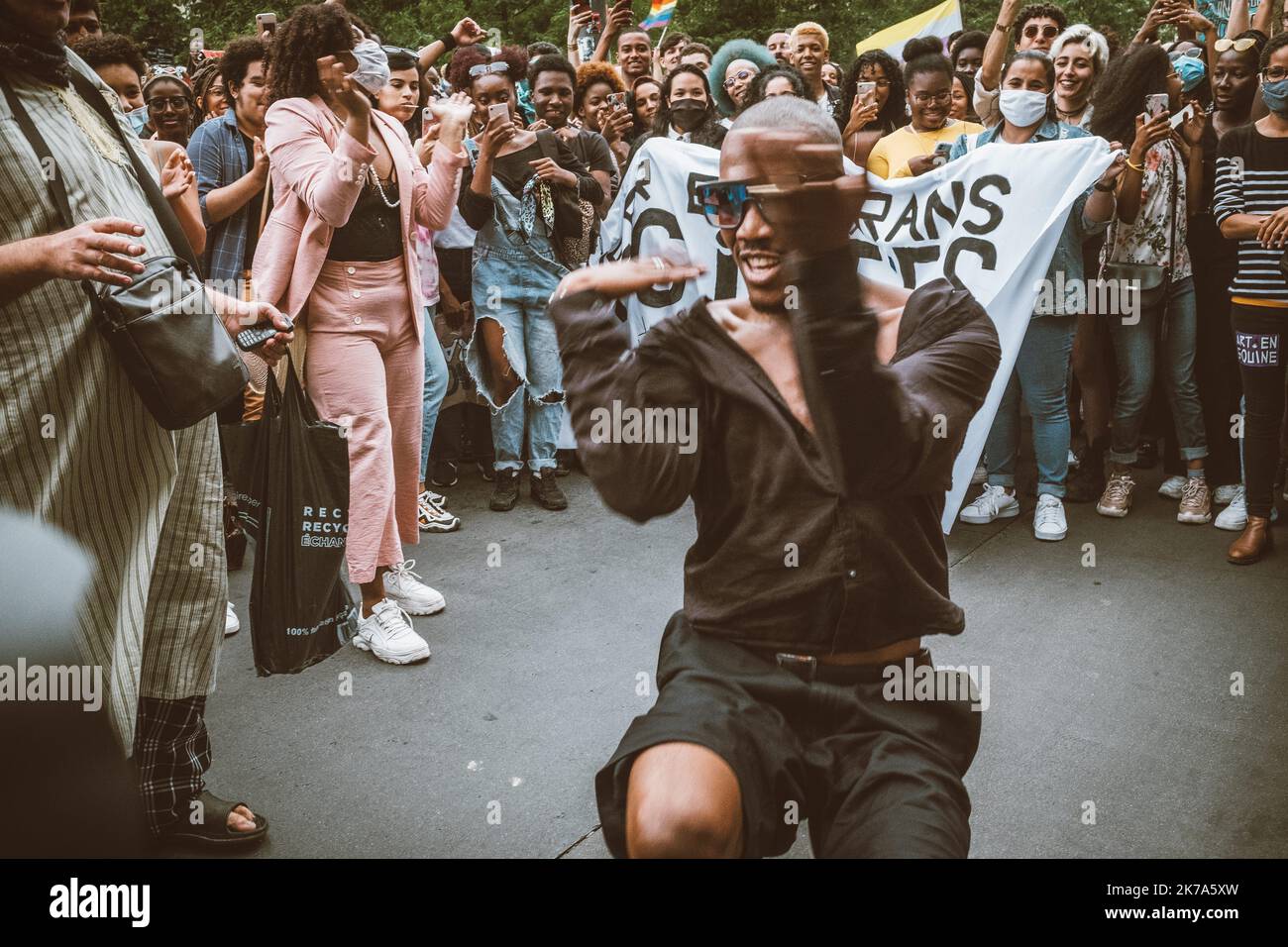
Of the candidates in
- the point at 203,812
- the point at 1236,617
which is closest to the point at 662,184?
the point at 1236,617

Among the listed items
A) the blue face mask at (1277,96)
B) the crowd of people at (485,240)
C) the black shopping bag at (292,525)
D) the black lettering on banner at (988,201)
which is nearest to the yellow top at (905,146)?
the crowd of people at (485,240)

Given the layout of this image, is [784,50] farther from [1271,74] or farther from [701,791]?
[701,791]

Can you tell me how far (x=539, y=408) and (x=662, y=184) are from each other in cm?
131

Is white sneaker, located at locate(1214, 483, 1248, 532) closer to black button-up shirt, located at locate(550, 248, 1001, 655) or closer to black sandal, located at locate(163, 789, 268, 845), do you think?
black button-up shirt, located at locate(550, 248, 1001, 655)

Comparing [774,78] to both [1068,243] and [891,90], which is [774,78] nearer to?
[891,90]

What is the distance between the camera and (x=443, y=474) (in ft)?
21.3

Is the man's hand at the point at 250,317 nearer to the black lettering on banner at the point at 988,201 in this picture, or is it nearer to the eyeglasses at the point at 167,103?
the eyeglasses at the point at 167,103

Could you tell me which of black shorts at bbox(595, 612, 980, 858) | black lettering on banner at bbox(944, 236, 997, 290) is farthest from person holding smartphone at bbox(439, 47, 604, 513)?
black shorts at bbox(595, 612, 980, 858)

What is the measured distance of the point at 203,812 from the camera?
298 centimetres

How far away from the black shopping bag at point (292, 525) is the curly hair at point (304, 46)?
1085 millimetres

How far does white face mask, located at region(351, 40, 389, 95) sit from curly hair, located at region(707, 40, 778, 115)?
9.24ft

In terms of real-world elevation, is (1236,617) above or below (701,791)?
below

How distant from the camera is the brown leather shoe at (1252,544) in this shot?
4934 millimetres

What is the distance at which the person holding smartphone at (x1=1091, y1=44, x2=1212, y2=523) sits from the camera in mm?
5297
